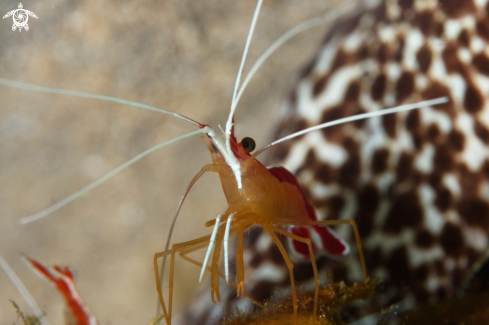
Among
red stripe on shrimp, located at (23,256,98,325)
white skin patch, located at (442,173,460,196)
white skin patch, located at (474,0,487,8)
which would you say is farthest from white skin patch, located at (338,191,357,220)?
red stripe on shrimp, located at (23,256,98,325)

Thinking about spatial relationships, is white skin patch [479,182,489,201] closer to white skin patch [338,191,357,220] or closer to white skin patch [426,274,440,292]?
white skin patch [426,274,440,292]

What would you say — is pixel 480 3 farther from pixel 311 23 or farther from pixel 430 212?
pixel 430 212

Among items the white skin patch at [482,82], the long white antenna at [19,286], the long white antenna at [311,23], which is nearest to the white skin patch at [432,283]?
the white skin patch at [482,82]

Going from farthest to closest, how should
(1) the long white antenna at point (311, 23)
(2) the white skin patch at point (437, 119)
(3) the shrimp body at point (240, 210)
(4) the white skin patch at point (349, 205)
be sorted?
(1) the long white antenna at point (311, 23), (4) the white skin patch at point (349, 205), (2) the white skin patch at point (437, 119), (3) the shrimp body at point (240, 210)

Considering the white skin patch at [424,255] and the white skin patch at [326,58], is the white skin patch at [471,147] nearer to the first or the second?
the white skin patch at [424,255]

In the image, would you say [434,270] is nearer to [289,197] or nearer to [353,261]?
[353,261]

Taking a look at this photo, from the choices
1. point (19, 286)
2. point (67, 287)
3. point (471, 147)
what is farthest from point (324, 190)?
point (19, 286)
